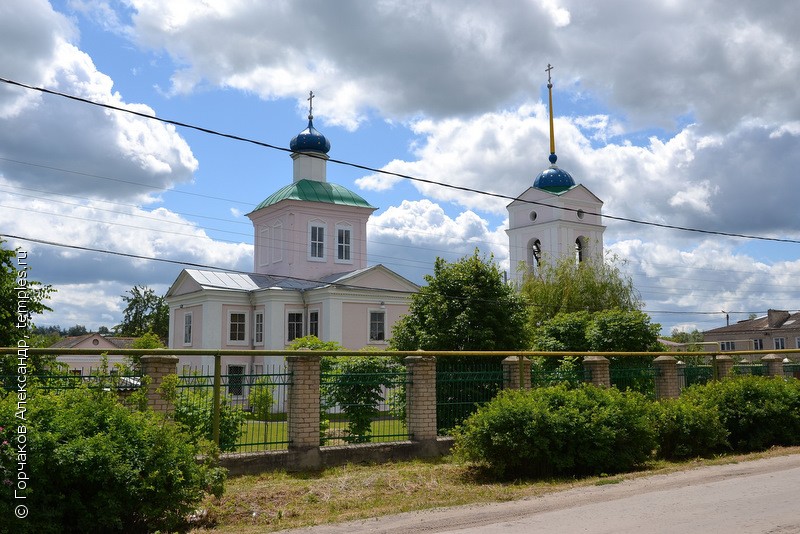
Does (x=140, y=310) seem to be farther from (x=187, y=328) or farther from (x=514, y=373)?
(x=514, y=373)

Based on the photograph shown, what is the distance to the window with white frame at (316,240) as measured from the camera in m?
34.8

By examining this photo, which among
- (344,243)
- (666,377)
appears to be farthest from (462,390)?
(344,243)

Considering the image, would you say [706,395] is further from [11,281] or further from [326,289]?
[326,289]

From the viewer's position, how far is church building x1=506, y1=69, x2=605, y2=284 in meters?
36.5

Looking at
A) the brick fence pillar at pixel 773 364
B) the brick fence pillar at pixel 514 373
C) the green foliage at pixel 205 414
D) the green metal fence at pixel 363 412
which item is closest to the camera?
the green foliage at pixel 205 414

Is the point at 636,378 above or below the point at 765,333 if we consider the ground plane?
below

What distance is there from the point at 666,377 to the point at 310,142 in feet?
79.6

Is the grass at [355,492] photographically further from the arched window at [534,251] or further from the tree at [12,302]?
the arched window at [534,251]

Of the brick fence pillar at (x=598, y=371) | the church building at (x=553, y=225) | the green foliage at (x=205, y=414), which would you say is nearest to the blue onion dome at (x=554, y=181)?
the church building at (x=553, y=225)

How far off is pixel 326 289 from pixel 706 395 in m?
18.6

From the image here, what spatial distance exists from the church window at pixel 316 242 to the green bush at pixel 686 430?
77.3ft

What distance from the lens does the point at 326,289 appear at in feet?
99.4

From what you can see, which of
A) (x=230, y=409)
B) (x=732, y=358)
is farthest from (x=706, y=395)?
(x=230, y=409)

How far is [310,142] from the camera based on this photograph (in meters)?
36.3
